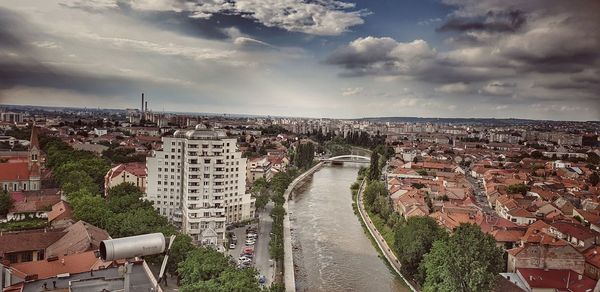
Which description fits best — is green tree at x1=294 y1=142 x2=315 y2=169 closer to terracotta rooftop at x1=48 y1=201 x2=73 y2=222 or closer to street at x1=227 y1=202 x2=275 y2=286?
street at x1=227 y1=202 x2=275 y2=286

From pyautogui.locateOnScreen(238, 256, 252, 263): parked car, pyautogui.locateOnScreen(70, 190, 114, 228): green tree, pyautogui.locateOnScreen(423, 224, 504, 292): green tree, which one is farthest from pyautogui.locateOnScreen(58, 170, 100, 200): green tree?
pyautogui.locateOnScreen(423, 224, 504, 292): green tree

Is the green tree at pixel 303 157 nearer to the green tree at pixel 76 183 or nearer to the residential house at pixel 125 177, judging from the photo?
the residential house at pixel 125 177

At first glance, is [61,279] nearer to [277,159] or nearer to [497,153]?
[277,159]

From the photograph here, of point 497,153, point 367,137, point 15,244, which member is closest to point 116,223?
point 15,244

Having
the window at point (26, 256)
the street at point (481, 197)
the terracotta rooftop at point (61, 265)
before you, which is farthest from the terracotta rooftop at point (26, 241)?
the street at point (481, 197)

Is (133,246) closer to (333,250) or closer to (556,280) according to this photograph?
(556,280)

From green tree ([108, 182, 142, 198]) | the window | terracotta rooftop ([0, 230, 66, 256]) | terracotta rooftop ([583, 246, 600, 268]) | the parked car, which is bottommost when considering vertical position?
the parked car

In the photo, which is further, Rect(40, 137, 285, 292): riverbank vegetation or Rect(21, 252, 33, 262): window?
Rect(21, 252, 33, 262): window
